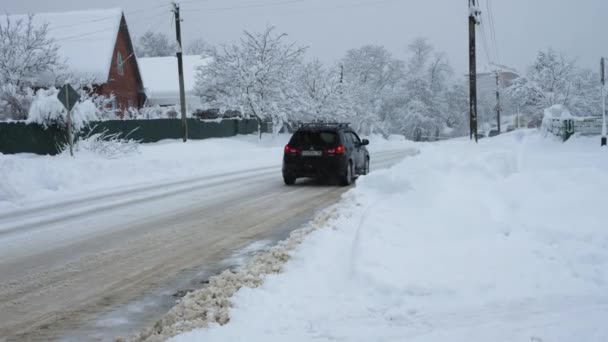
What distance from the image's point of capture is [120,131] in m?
32.1

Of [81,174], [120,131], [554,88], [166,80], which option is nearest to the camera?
[81,174]

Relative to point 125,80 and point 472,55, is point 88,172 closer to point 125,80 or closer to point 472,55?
point 472,55

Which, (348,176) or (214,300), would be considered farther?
(348,176)

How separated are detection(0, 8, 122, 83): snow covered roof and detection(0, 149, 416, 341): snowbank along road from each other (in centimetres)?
2837

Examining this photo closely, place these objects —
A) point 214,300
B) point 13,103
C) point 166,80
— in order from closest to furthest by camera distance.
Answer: point 214,300 → point 13,103 → point 166,80

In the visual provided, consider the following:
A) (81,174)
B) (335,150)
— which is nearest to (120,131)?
(81,174)

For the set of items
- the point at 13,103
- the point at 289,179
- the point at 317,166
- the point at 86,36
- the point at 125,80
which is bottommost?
the point at 289,179

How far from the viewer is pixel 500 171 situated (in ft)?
42.7

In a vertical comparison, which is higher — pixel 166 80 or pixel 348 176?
pixel 166 80

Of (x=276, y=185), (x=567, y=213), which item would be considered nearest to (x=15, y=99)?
(x=276, y=185)

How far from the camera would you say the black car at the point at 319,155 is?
48.5 feet

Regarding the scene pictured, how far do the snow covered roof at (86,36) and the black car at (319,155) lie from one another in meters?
27.3

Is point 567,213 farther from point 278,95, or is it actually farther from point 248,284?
point 278,95

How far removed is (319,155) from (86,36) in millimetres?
33166
